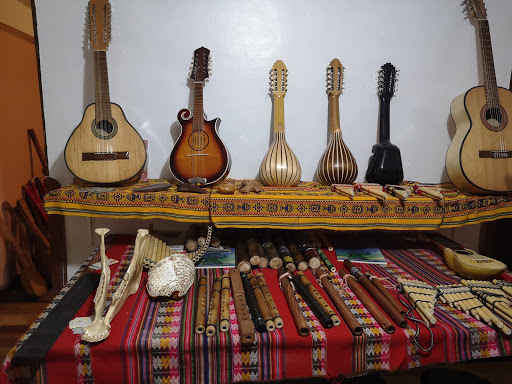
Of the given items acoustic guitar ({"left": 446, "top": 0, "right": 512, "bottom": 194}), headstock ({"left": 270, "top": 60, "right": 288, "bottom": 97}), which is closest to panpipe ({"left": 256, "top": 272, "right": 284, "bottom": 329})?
headstock ({"left": 270, "top": 60, "right": 288, "bottom": 97})

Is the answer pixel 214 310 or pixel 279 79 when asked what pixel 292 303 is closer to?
pixel 214 310

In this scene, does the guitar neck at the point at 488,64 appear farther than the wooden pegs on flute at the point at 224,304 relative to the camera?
Yes

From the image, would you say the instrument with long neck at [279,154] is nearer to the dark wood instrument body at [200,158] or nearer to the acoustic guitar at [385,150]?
the dark wood instrument body at [200,158]

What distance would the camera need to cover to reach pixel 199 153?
1887mm

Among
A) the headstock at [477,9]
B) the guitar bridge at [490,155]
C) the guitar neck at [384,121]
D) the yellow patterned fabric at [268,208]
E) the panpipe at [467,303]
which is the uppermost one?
the headstock at [477,9]

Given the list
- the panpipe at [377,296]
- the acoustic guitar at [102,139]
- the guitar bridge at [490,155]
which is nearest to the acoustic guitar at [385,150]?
the guitar bridge at [490,155]

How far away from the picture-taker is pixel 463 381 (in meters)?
1.57

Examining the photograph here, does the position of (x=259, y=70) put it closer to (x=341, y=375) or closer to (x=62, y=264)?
(x=341, y=375)

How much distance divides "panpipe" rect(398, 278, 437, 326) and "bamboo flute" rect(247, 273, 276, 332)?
0.63m

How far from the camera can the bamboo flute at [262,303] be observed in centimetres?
125

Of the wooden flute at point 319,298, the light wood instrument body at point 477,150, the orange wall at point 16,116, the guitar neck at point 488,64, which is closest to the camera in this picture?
the wooden flute at point 319,298

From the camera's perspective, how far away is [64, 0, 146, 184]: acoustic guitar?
5.96 ft

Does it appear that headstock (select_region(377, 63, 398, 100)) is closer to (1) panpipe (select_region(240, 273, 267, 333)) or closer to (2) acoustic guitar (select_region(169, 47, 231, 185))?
(2) acoustic guitar (select_region(169, 47, 231, 185))

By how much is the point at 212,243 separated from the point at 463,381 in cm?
146
